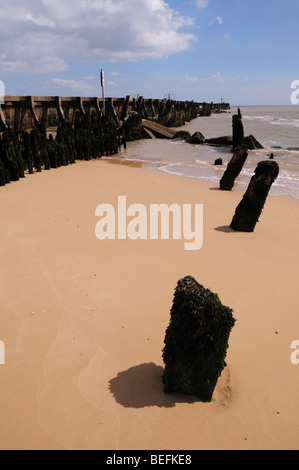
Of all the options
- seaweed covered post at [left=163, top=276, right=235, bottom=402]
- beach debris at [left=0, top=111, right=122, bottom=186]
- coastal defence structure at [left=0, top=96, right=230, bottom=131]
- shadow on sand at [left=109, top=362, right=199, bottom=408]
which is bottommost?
shadow on sand at [left=109, top=362, right=199, bottom=408]

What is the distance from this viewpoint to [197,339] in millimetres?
2723

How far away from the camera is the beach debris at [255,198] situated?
7.03 m

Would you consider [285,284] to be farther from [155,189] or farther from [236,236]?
[155,189]

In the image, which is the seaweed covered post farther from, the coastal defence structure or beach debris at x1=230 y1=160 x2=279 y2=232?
the coastal defence structure

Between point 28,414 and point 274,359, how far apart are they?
2.29 m

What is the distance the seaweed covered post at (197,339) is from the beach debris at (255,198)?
4.61m

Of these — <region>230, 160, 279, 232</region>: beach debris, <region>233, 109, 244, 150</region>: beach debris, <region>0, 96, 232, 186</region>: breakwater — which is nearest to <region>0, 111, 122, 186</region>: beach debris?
<region>0, 96, 232, 186</region>: breakwater

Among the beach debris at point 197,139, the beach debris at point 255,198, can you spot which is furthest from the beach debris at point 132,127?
the beach debris at point 255,198

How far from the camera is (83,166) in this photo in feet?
46.0

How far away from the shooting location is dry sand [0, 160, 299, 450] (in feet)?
8.37

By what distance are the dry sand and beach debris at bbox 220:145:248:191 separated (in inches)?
166

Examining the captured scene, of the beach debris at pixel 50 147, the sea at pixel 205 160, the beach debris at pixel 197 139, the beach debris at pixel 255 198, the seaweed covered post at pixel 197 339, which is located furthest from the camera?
the beach debris at pixel 197 139

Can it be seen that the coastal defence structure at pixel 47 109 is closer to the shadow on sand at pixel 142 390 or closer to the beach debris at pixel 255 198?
the beach debris at pixel 255 198
